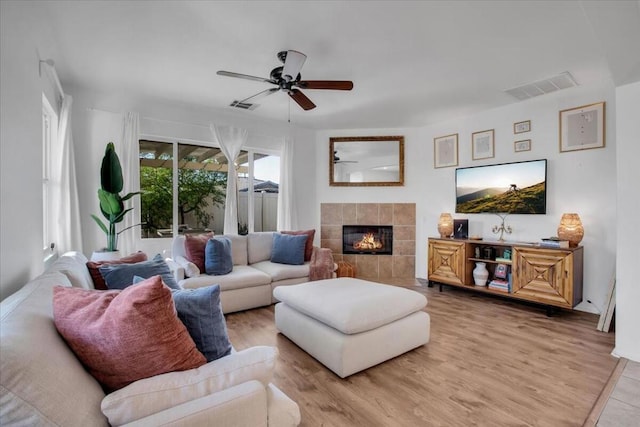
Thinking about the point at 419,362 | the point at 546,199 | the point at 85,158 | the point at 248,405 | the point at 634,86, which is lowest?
the point at 419,362

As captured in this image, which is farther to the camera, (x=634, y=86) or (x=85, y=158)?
(x=85, y=158)

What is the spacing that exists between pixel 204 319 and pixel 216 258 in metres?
2.36

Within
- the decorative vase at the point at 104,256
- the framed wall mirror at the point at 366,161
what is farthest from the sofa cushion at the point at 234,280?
the framed wall mirror at the point at 366,161

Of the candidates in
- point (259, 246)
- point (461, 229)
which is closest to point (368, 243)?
point (461, 229)

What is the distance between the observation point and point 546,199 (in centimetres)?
379

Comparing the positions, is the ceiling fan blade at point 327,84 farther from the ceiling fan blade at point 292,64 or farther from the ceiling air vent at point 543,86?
the ceiling air vent at point 543,86

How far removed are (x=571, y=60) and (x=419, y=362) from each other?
10.00ft

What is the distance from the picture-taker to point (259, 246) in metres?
4.41

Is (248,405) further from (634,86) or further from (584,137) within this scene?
(584,137)

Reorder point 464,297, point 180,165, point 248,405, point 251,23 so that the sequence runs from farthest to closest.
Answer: point 180,165, point 464,297, point 251,23, point 248,405

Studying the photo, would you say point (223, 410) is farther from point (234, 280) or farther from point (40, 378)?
point (234, 280)

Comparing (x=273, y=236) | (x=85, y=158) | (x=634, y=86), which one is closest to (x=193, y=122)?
(x=85, y=158)

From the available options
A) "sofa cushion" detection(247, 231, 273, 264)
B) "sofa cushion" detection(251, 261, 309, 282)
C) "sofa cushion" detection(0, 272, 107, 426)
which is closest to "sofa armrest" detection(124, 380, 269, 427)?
"sofa cushion" detection(0, 272, 107, 426)

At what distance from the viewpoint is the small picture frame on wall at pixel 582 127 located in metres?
3.38
